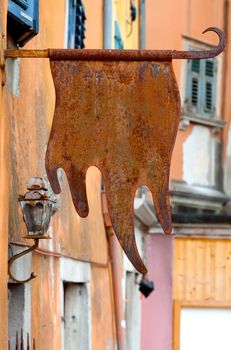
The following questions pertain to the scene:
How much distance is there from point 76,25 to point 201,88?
41.1ft

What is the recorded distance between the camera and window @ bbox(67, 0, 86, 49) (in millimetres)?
12188

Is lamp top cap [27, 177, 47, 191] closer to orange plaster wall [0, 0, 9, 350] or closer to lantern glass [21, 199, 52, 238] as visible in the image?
lantern glass [21, 199, 52, 238]

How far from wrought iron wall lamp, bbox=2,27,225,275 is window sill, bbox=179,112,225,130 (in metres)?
16.4

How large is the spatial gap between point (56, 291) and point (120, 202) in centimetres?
350

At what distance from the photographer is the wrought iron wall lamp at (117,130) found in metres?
7.41

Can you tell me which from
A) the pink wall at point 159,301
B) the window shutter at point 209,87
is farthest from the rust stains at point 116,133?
the window shutter at point 209,87

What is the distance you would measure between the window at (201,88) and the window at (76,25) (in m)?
11.4

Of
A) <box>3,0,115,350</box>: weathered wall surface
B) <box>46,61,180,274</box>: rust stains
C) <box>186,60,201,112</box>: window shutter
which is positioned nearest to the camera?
<box>46,61,180,274</box>: rust stains

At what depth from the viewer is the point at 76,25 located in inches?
491

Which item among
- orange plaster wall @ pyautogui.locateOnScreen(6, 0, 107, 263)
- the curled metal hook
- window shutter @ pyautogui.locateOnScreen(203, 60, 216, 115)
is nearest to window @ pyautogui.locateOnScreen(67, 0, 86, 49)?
orange plaster wall @ pyautogui.locateOnScreen(6, 0, 107, 263)

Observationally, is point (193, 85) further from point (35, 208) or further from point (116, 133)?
point (116, 133)

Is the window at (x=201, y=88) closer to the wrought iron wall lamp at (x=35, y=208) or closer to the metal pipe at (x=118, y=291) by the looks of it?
the metal pipe at (x=118, y=291)

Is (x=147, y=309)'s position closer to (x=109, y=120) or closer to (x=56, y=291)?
(x=56, y=291)

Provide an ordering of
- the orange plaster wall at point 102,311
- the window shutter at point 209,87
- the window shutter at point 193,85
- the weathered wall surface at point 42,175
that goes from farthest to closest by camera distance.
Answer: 1. the window shutter at point 209,87
2. the window shutter at point 193,85
3. the orange plaster wall at point 102,311
4. the weathered wall surface at point 42,175
